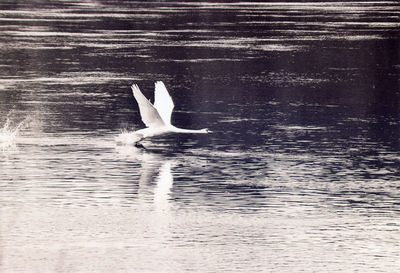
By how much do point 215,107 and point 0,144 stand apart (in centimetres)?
575

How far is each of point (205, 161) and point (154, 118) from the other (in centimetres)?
107

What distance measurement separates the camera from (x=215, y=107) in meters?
24.8

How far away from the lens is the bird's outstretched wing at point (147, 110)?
18625mm

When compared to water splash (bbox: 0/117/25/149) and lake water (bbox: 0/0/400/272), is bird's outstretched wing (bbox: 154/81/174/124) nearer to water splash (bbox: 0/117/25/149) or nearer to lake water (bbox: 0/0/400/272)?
lake water (bbox: 0/0/400/272)

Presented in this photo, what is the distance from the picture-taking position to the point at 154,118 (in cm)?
1900

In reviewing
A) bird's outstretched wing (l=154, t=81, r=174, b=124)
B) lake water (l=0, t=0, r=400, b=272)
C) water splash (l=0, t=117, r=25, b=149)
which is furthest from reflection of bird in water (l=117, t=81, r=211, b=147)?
water splash (l=0, t=117, r=25, b=149)

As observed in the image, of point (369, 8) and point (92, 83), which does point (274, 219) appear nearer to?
point (92, 83)

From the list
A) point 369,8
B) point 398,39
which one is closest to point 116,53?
point 398,39

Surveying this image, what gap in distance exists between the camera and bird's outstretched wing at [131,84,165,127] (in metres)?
18.6

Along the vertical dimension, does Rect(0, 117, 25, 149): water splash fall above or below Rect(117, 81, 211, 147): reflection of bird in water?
below

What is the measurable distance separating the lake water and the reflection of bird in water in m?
0.28

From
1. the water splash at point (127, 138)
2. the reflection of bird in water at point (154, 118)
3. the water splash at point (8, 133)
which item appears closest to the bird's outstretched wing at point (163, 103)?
the reflection of bird in water at point (154, 118)

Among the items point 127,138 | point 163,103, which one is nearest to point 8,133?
point 127,138

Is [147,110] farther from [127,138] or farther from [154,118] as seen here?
[127,138]
